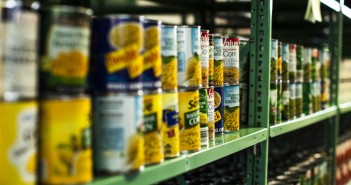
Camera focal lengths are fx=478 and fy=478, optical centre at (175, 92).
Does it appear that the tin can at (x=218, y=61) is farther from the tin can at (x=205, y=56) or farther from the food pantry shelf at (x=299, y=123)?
the food pantry shelf at (x=299, y=123)

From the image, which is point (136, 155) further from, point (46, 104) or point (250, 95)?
point (250, 95)

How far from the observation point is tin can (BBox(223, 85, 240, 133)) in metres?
1.61

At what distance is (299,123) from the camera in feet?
7.09

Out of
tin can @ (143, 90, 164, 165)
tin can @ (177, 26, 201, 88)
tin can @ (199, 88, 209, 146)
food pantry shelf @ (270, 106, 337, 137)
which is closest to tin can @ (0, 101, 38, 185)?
tin can @ (143, 90, 164, 165)

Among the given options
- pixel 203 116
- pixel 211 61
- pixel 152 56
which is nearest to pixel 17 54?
pixel 152 56

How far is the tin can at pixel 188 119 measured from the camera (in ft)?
3.93

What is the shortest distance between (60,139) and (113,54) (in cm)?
20

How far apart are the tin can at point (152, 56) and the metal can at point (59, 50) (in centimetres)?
21

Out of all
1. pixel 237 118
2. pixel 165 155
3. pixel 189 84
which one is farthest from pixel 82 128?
pixel 237 118

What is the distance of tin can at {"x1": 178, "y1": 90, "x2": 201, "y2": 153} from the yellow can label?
195 mm

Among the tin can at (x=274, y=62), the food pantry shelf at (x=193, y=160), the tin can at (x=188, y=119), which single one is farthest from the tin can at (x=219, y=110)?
the tin can at (x=274, y=62)

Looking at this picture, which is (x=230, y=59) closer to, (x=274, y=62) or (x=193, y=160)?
(x=274, y=62)

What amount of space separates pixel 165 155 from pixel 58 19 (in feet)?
1.44

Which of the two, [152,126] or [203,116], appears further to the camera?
[203,116]
